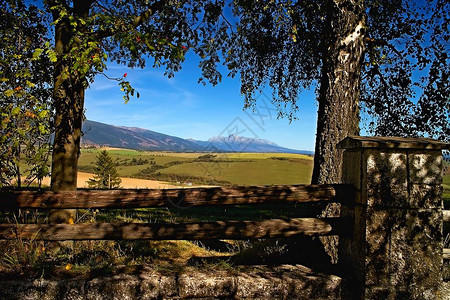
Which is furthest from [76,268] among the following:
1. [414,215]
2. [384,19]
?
[384,19]

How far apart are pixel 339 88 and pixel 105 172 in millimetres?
13336

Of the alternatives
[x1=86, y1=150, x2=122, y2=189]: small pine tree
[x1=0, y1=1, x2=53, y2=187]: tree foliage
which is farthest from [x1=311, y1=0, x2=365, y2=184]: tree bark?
[x1=86, y1=150, x2=122, y2=189]: small pine tree

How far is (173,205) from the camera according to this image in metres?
3.16

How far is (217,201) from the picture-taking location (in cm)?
324

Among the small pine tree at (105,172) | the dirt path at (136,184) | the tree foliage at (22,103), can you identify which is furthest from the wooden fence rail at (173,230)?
the small pine tree at (105,172)

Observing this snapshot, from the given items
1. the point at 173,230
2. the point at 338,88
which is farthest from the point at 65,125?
the point at 338,88

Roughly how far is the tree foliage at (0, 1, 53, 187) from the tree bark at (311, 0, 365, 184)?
3944 millimetres

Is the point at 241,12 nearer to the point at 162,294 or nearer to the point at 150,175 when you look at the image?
the point at 162,294

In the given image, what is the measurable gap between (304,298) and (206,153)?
8.19ft

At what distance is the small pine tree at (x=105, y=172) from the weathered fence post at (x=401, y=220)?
45.0ft

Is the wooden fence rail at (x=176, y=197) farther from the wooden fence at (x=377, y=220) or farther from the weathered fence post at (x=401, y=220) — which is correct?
the weathered fence post at (x=401, y=220)

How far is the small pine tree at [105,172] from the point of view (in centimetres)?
1474

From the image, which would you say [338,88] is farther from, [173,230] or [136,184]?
[136,184]

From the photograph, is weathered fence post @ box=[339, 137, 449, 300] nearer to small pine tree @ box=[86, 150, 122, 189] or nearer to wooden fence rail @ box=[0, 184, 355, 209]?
wooden fence rail @ box=[0, 184, 355, 209]
